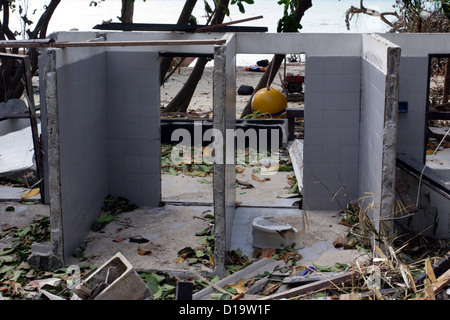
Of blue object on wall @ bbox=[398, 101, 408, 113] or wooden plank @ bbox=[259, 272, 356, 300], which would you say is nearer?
wooden plank @ bbox=[259, 272, 356, 300]

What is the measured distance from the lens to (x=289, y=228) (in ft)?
27.2

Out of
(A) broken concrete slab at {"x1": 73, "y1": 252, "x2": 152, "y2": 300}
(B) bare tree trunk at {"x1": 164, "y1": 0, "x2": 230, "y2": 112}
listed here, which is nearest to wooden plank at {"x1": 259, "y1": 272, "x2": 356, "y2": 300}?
(A) broken concrete slab at {"x1": 73, "y1": 252, "x2": 152, "y2": 300}

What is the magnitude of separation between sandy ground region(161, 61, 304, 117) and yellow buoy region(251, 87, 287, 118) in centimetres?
227

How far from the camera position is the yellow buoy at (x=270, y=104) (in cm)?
1402

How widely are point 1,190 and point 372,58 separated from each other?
600 cm

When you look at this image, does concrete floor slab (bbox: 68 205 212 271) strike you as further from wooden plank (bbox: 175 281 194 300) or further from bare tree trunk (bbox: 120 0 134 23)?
bare tree trunk (bbox: 120 0 134 23)

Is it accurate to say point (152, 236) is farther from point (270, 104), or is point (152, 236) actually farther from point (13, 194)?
point (270, 104)

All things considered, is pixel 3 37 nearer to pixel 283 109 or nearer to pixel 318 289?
pixel 283 109

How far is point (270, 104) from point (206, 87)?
7.04 metres

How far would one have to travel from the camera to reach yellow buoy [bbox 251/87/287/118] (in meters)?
14.0

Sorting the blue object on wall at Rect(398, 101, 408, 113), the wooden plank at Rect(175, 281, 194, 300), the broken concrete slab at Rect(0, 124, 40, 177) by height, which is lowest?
the wooden plank at Rect(175, 281, 194, 300)

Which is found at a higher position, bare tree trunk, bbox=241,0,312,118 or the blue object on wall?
bare tree trunk, bbox=241,0,312,118

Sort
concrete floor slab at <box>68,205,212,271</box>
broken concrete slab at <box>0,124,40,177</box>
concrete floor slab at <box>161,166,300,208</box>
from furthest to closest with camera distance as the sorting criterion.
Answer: broken concrete slab at <box>0,124,40,177</box> → concrete floor slab at <box>161,166,300,208</box> → concrete floor slab at <box>68,205,212,271</box>
